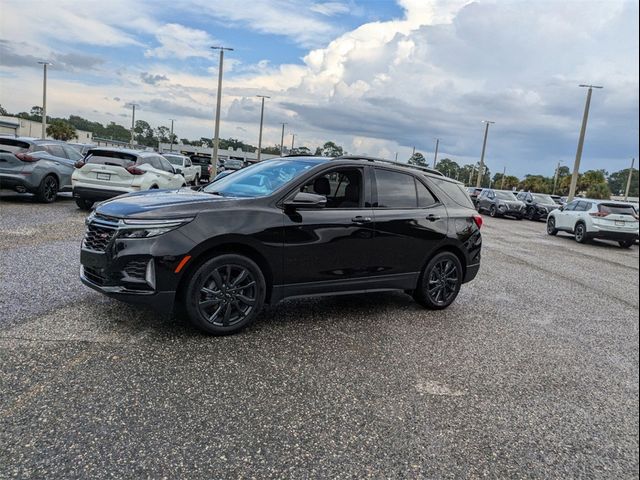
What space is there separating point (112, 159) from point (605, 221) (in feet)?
50.7


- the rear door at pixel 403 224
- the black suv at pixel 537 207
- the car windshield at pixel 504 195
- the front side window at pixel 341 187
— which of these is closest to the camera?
the front side window at pixel 341 187

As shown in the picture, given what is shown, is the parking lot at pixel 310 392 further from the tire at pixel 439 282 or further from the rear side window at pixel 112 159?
the rear side window at pixel 112 159

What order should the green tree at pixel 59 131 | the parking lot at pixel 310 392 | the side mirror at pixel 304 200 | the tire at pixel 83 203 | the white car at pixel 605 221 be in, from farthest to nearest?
the green tree at pixel 59 131 → the white car at pixel 605 221 → the tire at pixel 83 203 → the side mirror at pixel 304 200 → the parking lot at pixel 310 392

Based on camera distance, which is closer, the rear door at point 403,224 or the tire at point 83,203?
the rear door at point 403,224

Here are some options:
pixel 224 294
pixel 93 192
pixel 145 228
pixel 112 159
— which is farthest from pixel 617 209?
pixel 145 228

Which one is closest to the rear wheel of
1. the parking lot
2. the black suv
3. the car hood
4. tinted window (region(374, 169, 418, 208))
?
the black suv

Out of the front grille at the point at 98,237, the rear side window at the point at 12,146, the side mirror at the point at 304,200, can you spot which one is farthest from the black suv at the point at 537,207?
the front grille at the point at 98,237

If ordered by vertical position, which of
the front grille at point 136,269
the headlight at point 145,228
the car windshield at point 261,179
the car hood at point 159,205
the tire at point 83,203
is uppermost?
the car windshield at point 261,179

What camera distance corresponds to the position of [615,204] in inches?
641

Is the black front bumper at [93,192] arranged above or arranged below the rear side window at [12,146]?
below

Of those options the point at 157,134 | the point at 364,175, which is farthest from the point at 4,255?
the point at 157,134

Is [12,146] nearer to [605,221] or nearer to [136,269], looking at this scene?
[136,269]

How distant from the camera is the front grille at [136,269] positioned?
13.2 feet

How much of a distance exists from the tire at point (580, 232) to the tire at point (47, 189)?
16821 millimetres
